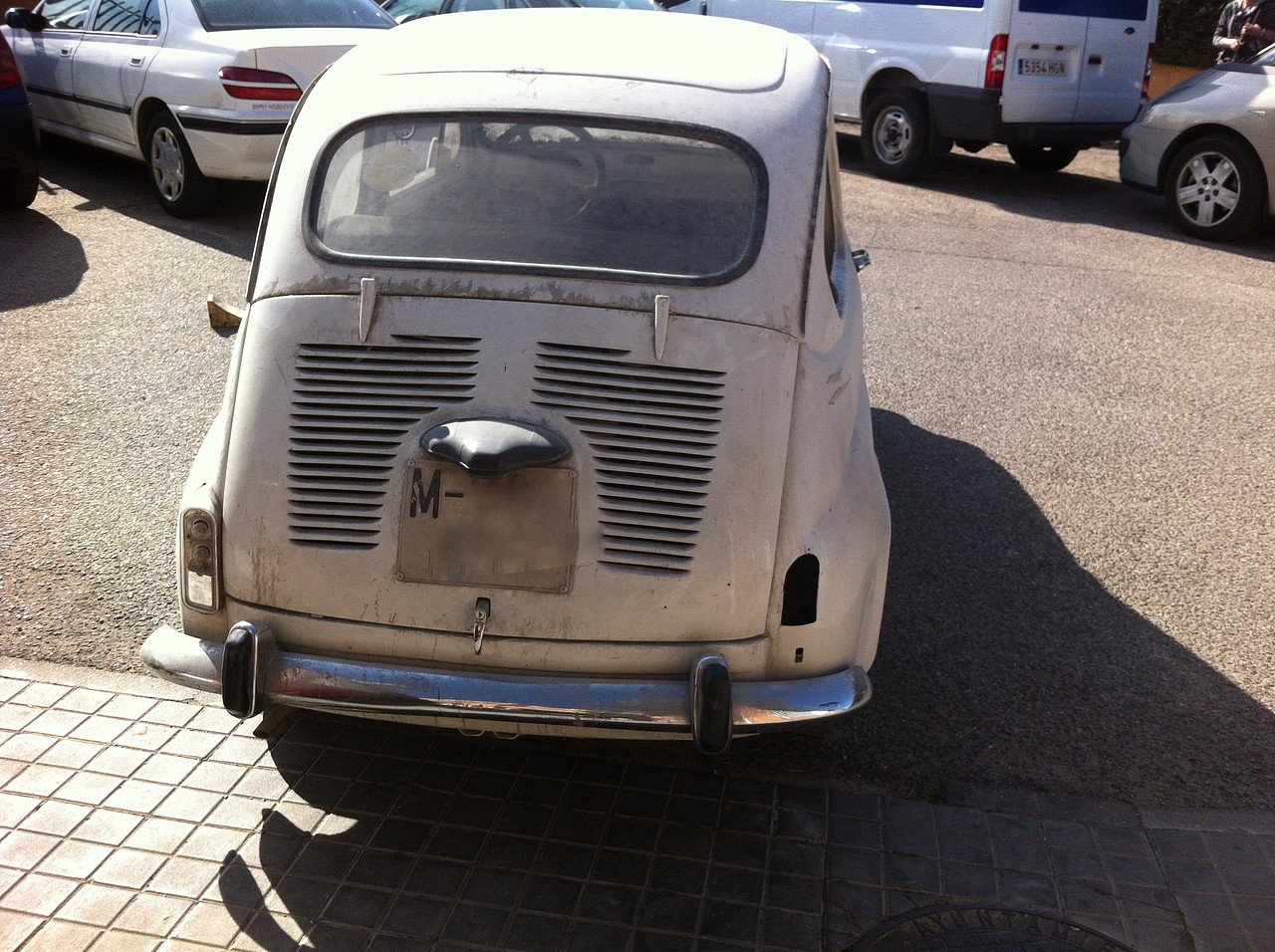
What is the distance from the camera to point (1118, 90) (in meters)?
10.8

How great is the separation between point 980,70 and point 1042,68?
56 cm

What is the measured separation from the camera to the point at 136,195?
9.85m

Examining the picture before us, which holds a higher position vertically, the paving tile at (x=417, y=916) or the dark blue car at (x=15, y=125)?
the dark blue car at (x=15, y=125)

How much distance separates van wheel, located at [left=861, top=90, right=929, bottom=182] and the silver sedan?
182 cm

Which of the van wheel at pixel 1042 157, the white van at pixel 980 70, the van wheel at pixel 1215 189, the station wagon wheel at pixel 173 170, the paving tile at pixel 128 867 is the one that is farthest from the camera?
the van wheel at pixel 1042 157

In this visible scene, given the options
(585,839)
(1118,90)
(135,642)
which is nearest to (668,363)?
(585,839)

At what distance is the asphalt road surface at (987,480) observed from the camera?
3.85m

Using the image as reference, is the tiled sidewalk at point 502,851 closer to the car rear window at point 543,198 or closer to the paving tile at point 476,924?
the paving tile at point 476,924

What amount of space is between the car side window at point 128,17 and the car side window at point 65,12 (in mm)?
274

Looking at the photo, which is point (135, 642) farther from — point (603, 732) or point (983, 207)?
point (983, 207)

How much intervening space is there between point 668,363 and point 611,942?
1.48 metres

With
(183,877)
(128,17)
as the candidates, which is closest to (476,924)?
(183,877)

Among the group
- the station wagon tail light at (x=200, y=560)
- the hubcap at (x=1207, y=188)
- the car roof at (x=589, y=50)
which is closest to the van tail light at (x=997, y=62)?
the hubcap at (x=1207, y=188)

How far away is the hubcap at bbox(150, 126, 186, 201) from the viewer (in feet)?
28.7
